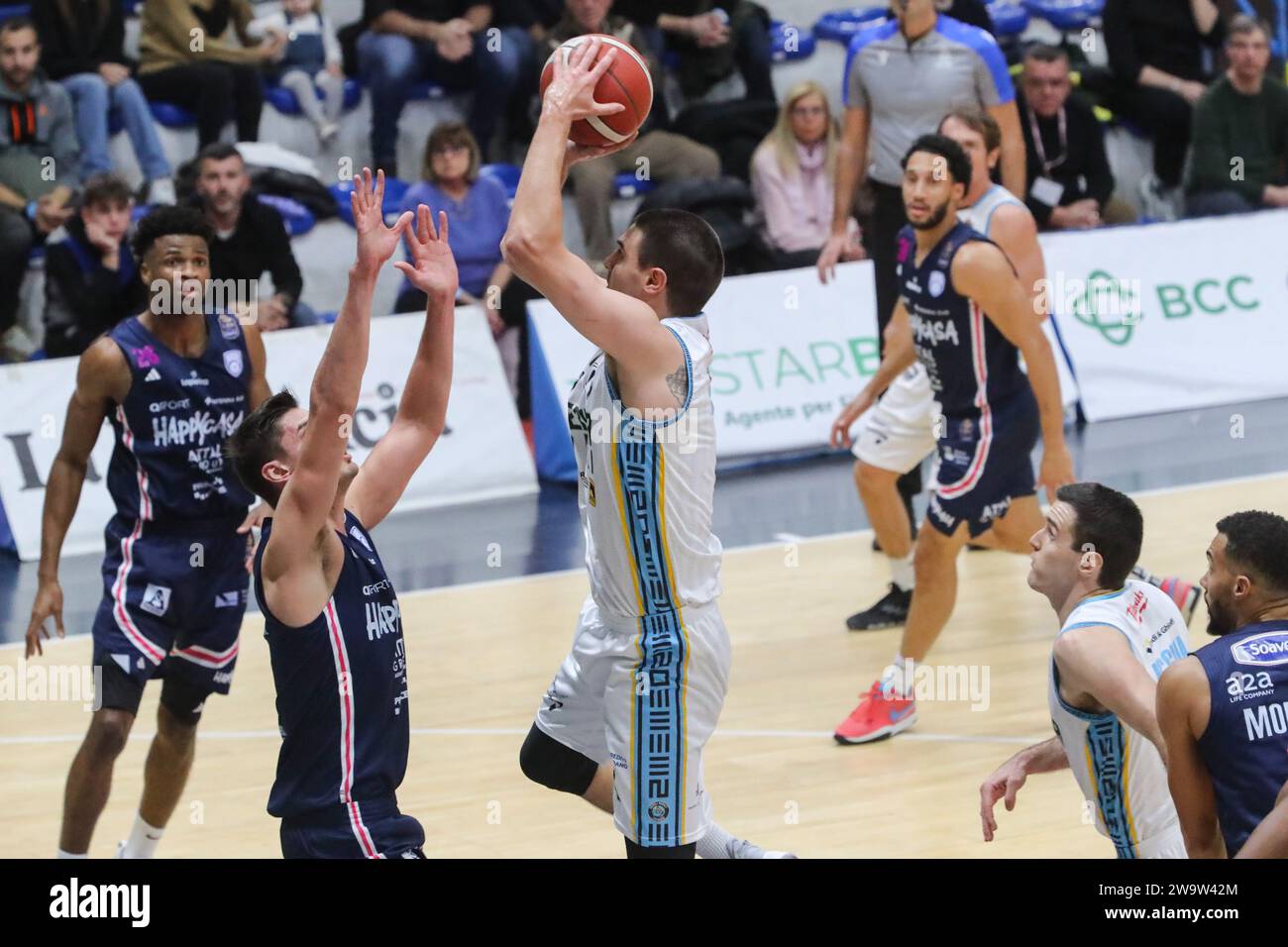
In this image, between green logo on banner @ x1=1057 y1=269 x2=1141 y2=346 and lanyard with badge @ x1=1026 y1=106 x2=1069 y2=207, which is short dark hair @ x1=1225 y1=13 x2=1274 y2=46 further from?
green logo on banner @ x1=1057 y1=269 x2=1141 y2=346

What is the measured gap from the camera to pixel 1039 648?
7844 mm

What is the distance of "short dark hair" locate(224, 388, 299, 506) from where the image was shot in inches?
169

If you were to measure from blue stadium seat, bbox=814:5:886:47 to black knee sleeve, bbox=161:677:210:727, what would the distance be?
921cm

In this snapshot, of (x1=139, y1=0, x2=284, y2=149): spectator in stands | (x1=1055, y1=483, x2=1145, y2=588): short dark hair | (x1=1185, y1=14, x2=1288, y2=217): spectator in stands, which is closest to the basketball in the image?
(x1=1055, y1=483, x2=1145, y2=588): short dark hair

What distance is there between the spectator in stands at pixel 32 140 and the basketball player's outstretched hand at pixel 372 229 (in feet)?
24.0

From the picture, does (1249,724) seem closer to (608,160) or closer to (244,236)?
(244,236)

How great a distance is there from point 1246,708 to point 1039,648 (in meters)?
3.97

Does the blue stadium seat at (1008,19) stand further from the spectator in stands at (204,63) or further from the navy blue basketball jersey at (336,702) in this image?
the navy blue basketball jersey at (336,702)

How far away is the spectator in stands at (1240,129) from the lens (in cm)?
1372

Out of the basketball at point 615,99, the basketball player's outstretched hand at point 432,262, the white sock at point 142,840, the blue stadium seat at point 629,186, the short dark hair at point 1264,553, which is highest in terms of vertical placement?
the basketball at point 615,99

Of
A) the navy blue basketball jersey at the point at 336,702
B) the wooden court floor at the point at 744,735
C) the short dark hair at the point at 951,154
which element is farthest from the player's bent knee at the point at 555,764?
the short dark hair at the point at 951,154

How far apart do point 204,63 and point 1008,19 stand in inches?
236
